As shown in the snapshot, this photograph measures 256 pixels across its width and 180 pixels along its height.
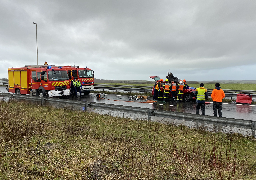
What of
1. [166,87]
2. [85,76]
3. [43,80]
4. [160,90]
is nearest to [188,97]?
[166,87]

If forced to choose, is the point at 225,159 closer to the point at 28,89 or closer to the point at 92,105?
the point at 92,105

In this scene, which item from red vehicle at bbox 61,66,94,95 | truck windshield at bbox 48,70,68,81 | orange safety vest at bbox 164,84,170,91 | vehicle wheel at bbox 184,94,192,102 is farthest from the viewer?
red vehicle at bbox 61,66,94,95

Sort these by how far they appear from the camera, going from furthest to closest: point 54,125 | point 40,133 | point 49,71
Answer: point 49,71 < point 54,125 < point 40,133

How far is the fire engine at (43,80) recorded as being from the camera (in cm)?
1850

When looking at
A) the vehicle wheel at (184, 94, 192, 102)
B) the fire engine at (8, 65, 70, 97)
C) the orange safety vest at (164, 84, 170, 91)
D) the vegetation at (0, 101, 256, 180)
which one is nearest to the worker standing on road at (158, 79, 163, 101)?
the orange safety vest at (164, 84, 170, 91)

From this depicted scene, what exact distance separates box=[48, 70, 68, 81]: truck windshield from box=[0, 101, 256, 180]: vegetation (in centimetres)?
1035

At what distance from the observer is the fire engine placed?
728 inches

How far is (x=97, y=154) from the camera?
5289 mm

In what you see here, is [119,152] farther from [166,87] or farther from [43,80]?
[43,80]

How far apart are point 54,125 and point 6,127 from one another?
151cm

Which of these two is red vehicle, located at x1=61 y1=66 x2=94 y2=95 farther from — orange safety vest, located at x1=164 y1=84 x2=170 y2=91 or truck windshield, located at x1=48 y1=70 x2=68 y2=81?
orange safety vest, located at x1=164 y1=84 x2=170 y2=91

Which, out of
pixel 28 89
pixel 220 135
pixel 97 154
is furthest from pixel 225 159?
pixel 28 89

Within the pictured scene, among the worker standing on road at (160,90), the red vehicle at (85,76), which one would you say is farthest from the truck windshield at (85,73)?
the worker standing on road at (160,90)

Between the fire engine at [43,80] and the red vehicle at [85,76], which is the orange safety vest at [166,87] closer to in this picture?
the fire engine at [43,80]
